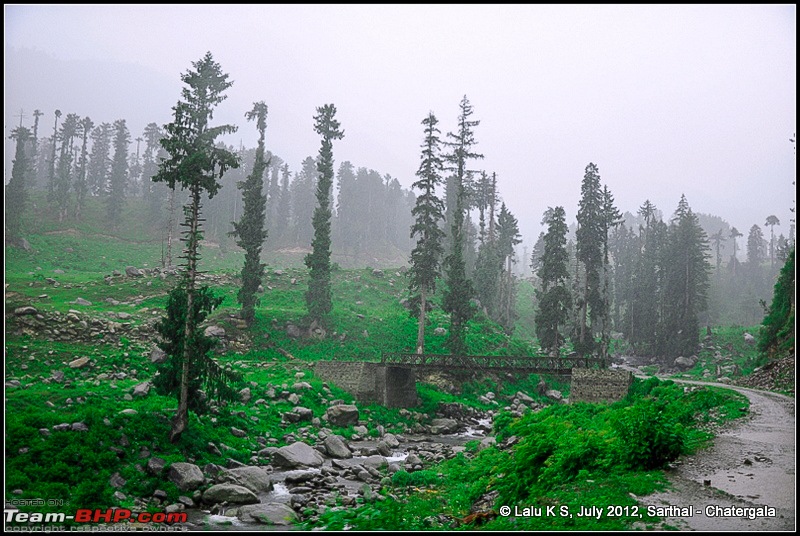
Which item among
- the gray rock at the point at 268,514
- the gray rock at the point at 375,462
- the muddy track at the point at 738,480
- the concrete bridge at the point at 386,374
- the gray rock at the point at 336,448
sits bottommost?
the gray rock at the point at 375,462

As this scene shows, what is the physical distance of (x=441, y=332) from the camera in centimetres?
5009

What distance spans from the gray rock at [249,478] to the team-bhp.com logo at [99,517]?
113 inches

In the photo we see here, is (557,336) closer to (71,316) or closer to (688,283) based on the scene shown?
(688,283)

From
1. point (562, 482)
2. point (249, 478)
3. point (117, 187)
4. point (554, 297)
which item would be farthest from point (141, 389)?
point (117, 187)

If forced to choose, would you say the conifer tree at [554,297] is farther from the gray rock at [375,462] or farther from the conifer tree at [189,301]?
the conifer tree at [189,301]

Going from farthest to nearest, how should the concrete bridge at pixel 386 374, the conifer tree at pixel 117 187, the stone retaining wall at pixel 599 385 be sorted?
the conifer tree at pixel 117 187
the concrete bridge at pixel 386 374
the stone retaining wall at pixel 599 385

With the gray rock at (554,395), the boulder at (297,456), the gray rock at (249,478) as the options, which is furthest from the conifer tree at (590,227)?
the gray rock at (249,478)

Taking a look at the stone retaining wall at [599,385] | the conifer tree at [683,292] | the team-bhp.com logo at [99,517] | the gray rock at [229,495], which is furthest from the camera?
the conifer tree at [683,292]

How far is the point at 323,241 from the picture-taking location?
4784 cm

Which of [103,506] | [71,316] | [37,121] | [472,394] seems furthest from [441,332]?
[37,121]

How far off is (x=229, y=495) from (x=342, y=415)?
556 inches

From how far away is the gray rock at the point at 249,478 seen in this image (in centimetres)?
1831

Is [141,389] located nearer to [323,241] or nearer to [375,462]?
[375,462]

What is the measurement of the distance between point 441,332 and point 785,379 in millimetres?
28605
